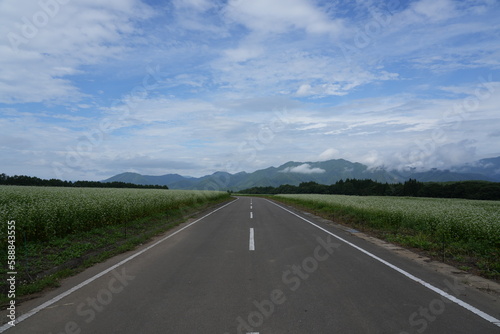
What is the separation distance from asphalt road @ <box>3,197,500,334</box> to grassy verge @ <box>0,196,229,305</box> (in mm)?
465

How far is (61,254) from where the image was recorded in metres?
7.64

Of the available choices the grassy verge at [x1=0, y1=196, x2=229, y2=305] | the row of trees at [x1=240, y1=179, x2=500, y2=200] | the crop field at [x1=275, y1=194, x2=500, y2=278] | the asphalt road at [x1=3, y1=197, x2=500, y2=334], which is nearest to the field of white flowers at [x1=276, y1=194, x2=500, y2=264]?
the crop field at [x1=275, y1=194, x2=500, y2=278]

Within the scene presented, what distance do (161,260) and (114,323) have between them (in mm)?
3513

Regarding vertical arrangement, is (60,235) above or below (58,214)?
below

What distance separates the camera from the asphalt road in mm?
3816

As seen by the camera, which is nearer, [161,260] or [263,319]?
[263,319]

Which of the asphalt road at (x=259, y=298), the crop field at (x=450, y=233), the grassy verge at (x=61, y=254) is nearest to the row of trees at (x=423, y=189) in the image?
the crop field at (x=450, y=233)

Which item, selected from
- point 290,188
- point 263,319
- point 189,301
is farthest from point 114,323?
point 290,188

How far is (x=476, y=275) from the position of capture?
6.31 metres

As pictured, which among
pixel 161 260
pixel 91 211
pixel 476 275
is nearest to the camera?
pixel 476 275

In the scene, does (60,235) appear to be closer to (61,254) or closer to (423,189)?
(61,254)

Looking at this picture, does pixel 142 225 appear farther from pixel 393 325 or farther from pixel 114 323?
pixel 393 325

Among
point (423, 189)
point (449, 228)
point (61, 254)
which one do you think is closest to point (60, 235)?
point (61, 254)

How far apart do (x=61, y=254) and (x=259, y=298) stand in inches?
232
